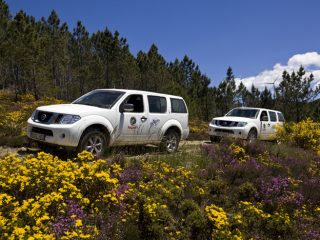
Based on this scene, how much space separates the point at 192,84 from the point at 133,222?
226 feet

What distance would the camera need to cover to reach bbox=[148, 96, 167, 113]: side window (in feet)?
32.4

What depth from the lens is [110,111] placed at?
8.50 m

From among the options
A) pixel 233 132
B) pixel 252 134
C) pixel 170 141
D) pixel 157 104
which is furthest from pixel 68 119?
pixel 252 134

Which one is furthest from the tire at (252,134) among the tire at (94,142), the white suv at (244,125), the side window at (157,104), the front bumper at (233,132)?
the tire at (94,142)

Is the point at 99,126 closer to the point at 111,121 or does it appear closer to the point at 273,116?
the point at 111,121

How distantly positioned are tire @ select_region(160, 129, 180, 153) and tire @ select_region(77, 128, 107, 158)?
94.7 inches

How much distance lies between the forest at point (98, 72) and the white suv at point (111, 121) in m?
29.6

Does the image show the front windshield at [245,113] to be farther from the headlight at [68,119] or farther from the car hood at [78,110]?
the headlight at [68,119]

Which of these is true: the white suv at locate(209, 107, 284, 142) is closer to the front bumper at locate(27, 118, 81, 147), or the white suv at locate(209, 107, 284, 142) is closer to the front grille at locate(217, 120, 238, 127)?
the front grille at locate(217, 120, 238, 127)

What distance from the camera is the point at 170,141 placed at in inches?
410

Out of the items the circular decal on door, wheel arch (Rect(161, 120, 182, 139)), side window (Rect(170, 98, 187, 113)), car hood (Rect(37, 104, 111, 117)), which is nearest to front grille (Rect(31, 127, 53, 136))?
car hood (Rect(37, 104, 111, 117))

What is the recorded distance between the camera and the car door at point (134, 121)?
8867mm

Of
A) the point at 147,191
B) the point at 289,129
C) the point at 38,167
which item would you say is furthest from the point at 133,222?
the point at 289,129

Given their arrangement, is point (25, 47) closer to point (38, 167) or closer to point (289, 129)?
point (289, 129)
